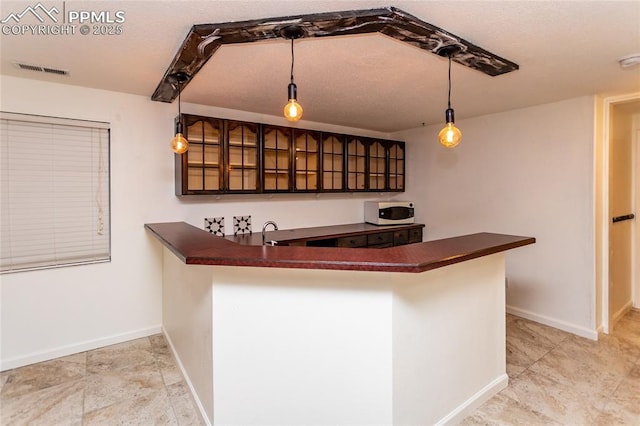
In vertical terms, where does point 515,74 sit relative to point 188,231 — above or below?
above

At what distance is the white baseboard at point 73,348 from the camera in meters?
2.61

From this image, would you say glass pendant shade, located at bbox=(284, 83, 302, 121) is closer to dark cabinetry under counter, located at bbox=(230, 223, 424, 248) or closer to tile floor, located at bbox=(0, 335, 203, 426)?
dark cabinetry under counter, located at bbox=(230, 223, 424, 248)

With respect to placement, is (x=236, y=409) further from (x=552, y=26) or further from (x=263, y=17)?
(x=552, y=26)

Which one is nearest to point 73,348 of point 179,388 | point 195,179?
point 179,388

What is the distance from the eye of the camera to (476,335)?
2125mm

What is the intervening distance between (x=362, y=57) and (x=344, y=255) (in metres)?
1.36

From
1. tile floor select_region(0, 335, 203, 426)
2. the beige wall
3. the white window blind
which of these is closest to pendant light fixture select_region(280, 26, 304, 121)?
tile floor select_region(0, 335, 203, 426)

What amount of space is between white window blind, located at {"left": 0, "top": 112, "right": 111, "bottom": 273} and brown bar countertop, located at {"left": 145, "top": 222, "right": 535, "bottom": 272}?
132 cm

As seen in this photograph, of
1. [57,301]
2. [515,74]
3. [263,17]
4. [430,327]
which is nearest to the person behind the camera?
[263,17]

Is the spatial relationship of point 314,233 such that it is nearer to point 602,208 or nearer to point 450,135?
point 450,135

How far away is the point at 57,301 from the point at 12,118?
1.51 metres

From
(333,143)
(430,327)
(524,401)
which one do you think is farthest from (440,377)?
(333,143)

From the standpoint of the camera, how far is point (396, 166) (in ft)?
15.5

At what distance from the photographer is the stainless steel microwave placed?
4383mm
